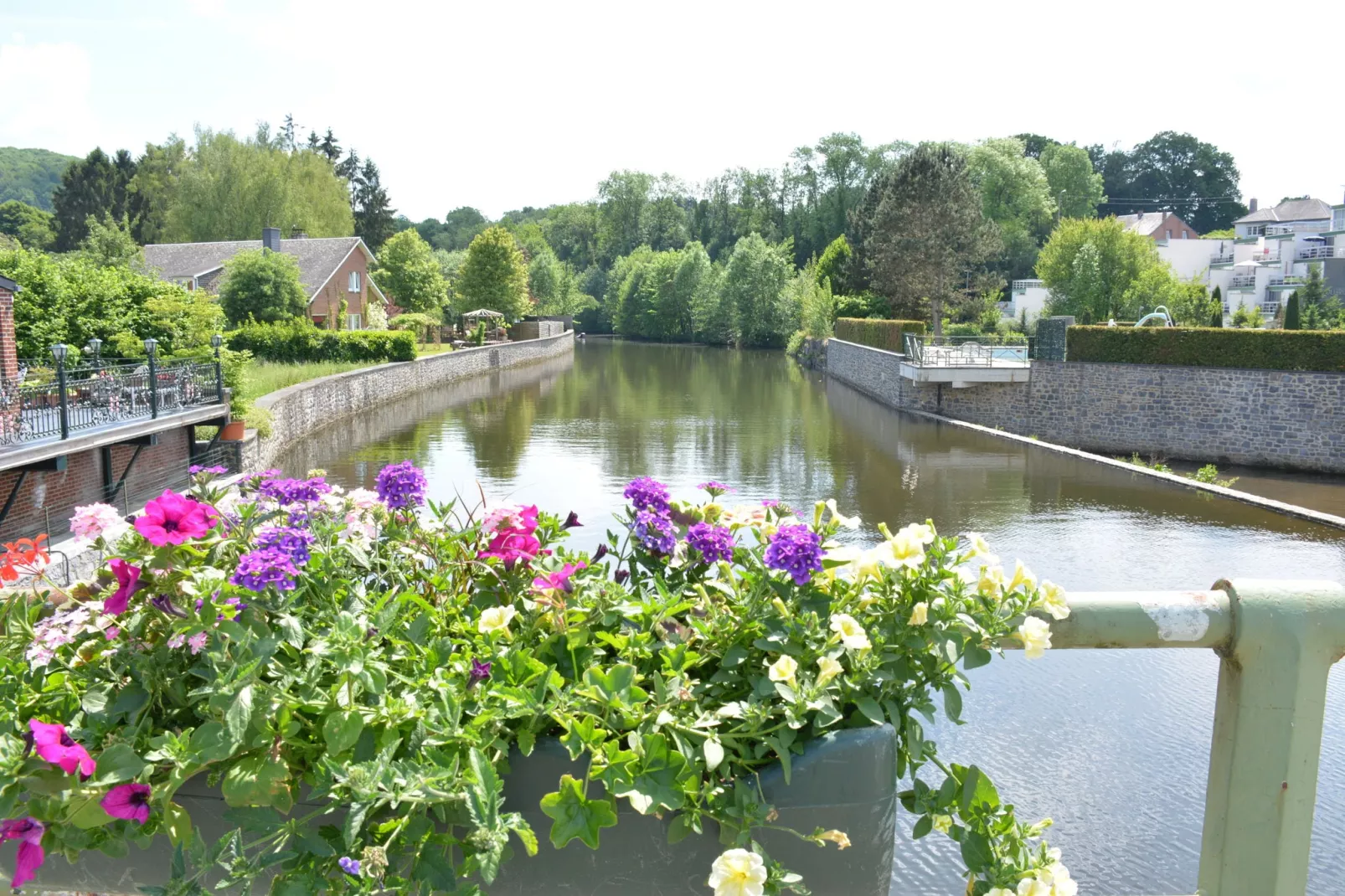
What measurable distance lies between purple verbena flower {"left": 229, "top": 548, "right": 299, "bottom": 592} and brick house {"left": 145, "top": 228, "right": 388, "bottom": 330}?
39.4m

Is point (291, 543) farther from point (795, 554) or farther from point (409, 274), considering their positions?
point (409, 274)

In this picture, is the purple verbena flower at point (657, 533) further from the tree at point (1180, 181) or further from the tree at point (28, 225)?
the tree at point (1180, 181)

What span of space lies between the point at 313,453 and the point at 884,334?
19.3 metres

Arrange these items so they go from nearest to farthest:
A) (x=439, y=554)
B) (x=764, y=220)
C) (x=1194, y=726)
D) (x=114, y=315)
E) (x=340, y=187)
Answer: (x=439, y=554) < (x=1194, y=726) < (x=114, y=315) < (x=340, y=187) < (x=764, y=220)

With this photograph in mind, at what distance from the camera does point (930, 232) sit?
131 ft

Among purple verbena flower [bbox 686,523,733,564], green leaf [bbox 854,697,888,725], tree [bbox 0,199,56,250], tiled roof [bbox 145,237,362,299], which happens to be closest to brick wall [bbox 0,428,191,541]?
purple verbena flower [bbox 686,523,733,564]

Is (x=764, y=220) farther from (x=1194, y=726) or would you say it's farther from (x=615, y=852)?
(x=615, y=852)

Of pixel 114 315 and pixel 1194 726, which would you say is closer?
pixel 1194 726

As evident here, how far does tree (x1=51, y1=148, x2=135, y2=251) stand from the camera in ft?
194

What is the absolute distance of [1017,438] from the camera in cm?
2322

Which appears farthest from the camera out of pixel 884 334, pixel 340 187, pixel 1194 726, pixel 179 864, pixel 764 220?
pixel 764 220

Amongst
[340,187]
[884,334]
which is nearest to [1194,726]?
[884,334]

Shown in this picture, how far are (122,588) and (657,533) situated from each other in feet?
2.49

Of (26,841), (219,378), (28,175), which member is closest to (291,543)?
(26,841)
